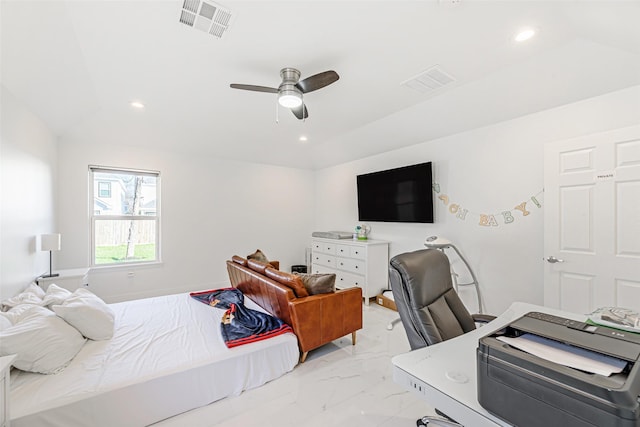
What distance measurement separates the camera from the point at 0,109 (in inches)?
80.5

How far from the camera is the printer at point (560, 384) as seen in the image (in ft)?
1.97

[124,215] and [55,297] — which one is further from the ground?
[124,215]

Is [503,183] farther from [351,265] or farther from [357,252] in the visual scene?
[351,265]

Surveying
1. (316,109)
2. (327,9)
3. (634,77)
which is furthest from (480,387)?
(316,109)

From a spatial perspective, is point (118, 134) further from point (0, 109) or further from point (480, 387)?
point (480, 387)

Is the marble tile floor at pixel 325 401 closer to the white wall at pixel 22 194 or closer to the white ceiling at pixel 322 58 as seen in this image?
the white wall at pixel 22 194

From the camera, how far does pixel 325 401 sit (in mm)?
1953

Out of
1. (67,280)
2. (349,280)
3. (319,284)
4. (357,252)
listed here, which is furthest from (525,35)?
(67,280)

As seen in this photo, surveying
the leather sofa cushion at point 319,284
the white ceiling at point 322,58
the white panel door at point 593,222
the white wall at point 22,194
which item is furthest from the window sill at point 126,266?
the white panel door at point 593,222

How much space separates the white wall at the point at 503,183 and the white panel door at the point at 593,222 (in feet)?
0.62

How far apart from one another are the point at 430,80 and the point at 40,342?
3.73 metres

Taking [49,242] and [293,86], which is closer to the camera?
[293,86]

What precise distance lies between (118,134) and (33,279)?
2.12 meters

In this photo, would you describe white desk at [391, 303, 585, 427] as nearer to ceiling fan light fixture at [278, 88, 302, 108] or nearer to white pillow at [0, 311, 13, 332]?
ceiling fan light fixture at [278, 88, 302, 108]
